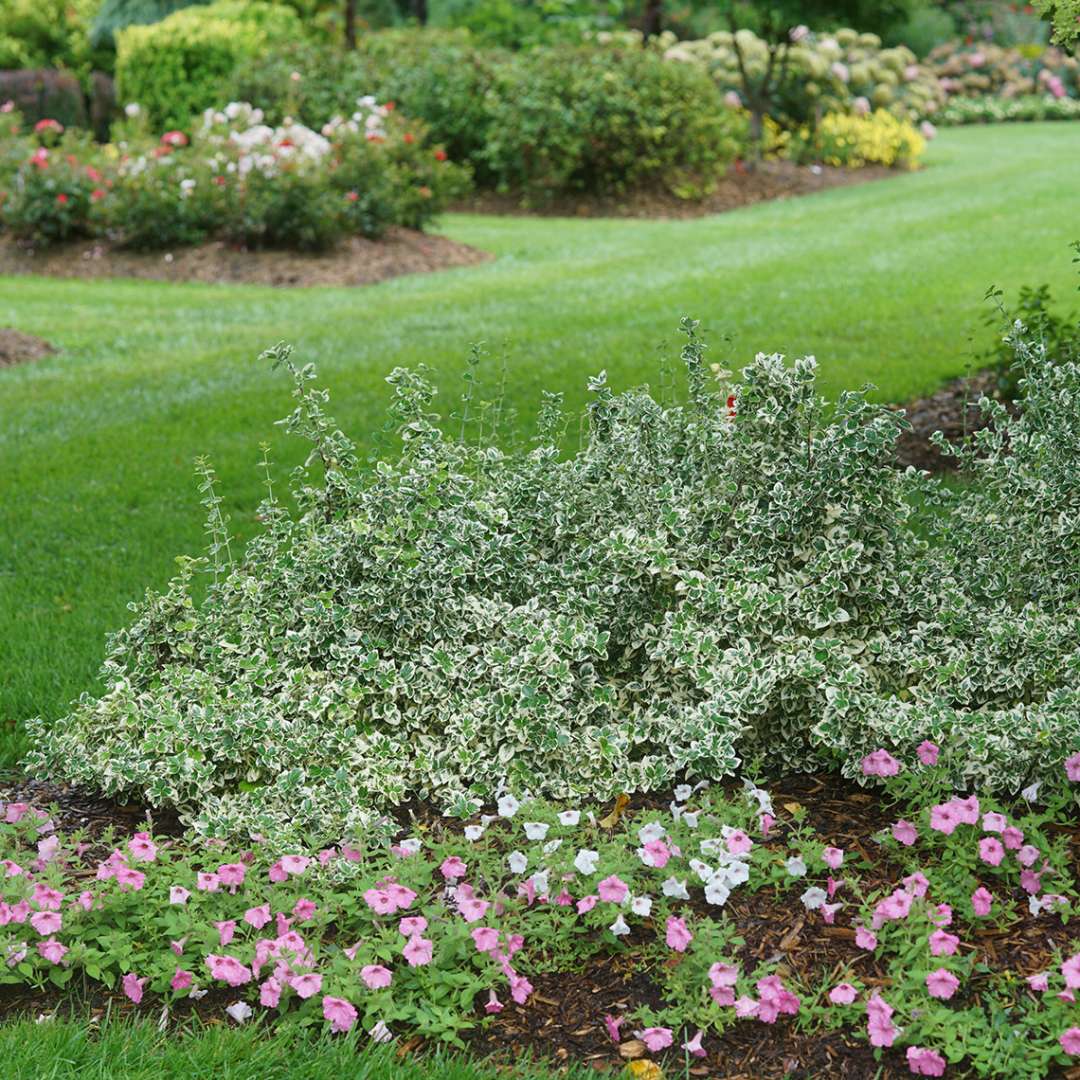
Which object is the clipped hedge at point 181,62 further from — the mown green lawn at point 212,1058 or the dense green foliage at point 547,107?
the mown green lawn at point 212,1058

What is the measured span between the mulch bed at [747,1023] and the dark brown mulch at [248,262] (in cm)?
964

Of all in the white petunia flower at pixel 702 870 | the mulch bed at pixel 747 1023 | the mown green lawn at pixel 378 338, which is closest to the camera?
the mulch bed at pixel 747 1023

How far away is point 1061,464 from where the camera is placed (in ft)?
13.1

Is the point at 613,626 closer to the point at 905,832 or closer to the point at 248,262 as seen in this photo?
the point at 905,832

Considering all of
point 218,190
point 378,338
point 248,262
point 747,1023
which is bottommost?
point 747,1023

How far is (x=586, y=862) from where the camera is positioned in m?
3.11

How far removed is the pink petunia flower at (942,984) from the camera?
2736 mm

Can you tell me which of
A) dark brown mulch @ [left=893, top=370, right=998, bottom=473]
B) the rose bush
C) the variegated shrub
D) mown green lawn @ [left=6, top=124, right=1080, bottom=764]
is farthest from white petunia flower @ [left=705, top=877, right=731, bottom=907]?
the rose bush

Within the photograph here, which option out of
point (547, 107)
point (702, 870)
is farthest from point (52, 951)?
point (547, 107)

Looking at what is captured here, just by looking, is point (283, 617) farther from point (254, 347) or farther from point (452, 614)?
point (254, 347)

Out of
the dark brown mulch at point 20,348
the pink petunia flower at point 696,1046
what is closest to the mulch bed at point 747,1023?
the pink petunia flower at point 696,1046

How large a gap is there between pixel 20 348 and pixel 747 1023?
300 inches

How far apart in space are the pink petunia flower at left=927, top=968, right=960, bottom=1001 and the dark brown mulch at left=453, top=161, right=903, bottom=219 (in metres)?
14.2

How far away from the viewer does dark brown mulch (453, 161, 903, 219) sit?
54.4 ft
